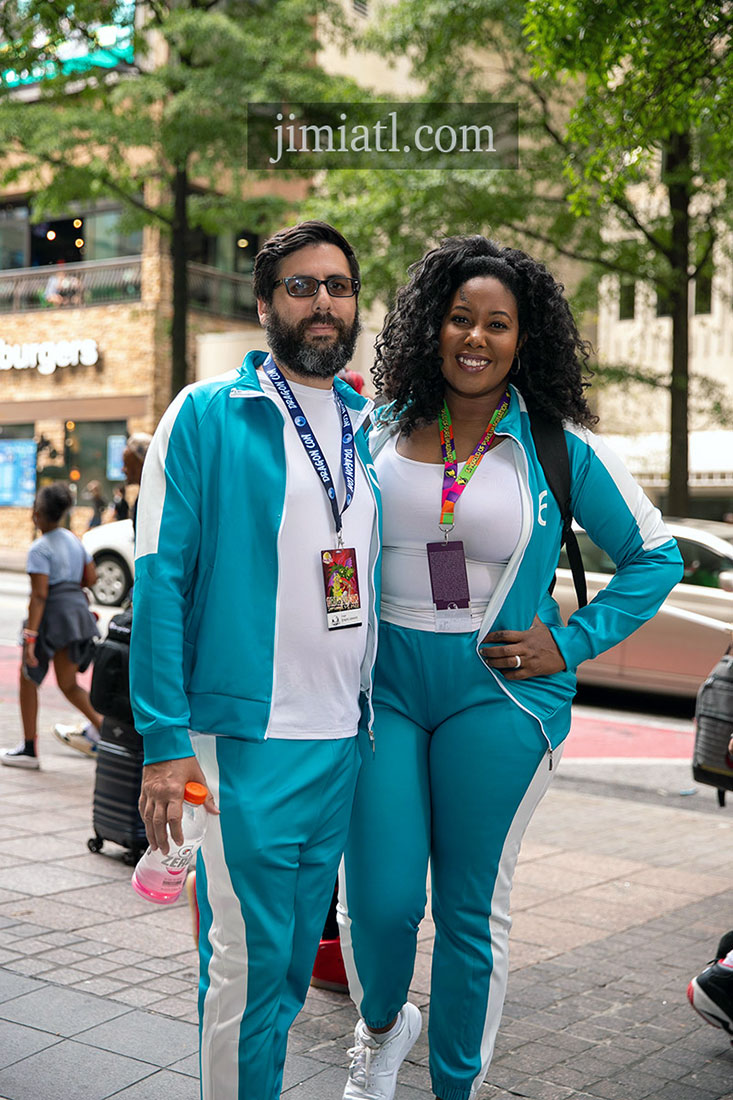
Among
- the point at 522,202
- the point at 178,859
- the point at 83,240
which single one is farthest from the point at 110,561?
the point at 178,859

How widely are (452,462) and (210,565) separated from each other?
0.70 meters

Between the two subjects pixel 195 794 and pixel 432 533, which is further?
pixel 432 533

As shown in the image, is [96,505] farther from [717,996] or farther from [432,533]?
[432,533]

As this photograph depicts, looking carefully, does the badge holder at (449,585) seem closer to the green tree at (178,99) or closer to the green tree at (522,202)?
the green tree at (522,202)

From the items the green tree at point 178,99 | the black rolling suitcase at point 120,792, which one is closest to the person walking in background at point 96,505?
the green tree at point 178,99

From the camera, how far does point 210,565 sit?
8.45 ft

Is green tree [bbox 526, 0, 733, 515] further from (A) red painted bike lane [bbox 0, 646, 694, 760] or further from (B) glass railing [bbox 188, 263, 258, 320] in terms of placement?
(B) glass railing [bbox 188, 263, 258, 320]

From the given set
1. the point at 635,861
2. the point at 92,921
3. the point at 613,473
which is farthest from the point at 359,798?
the point at 635,861

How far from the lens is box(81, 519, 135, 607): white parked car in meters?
16.8

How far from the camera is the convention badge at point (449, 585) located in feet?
9.53

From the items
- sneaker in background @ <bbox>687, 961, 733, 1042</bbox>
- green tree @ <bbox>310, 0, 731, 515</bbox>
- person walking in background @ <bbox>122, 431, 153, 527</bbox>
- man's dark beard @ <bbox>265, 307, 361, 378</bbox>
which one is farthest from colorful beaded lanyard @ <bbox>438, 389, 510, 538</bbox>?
green tree @ <bbox>310, 0, 731, 515</bbox>

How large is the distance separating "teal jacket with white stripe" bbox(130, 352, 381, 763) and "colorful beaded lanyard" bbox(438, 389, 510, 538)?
1.50ft

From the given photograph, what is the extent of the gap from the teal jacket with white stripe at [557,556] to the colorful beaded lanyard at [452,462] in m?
0.03

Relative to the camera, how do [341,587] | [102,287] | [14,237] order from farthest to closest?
1. [14,237]
2. [102,287]
3. [341,587]
